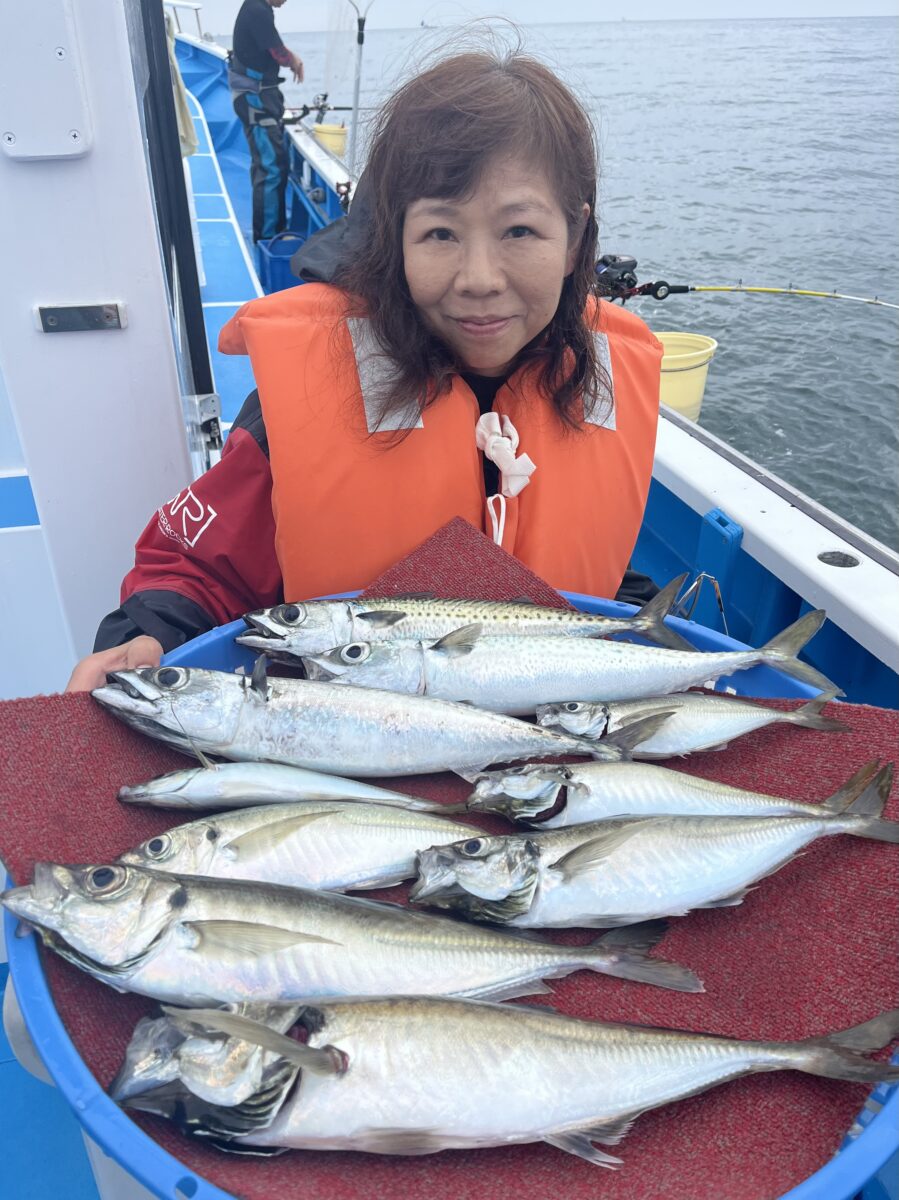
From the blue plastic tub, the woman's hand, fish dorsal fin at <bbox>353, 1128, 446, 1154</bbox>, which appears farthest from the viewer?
the blue plastic tub

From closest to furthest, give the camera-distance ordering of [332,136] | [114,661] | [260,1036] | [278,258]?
[260,1036] < [114,661] < [278,258] < [332,136]

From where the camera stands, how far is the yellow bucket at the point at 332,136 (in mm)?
9841

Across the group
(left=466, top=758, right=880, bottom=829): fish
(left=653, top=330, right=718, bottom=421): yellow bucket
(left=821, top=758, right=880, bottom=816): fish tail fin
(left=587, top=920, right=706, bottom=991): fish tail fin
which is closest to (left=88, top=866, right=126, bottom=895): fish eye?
(left=466, top=758, right=880, bottom=829): fish

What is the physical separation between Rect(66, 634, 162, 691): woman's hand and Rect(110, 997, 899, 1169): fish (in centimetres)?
81

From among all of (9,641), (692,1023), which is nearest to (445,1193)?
(692,1023)

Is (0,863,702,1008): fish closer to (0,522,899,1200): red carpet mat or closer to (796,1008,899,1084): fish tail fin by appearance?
(0,522,899,1200): red carpet mat

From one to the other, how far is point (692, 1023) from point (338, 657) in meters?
0.93

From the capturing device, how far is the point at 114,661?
5.75 feet

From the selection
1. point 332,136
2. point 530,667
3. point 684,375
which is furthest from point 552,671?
point 332,136

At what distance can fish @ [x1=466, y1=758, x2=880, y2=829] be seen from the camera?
1477 millimetres

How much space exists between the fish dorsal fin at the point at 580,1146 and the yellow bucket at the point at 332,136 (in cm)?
1051

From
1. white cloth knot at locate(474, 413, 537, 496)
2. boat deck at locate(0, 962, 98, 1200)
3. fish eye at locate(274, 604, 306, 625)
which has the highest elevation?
white cloth knot at locate(474, 413, 537, 496)

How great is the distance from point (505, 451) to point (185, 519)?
83cm

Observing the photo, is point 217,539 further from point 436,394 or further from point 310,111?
point 310,111
